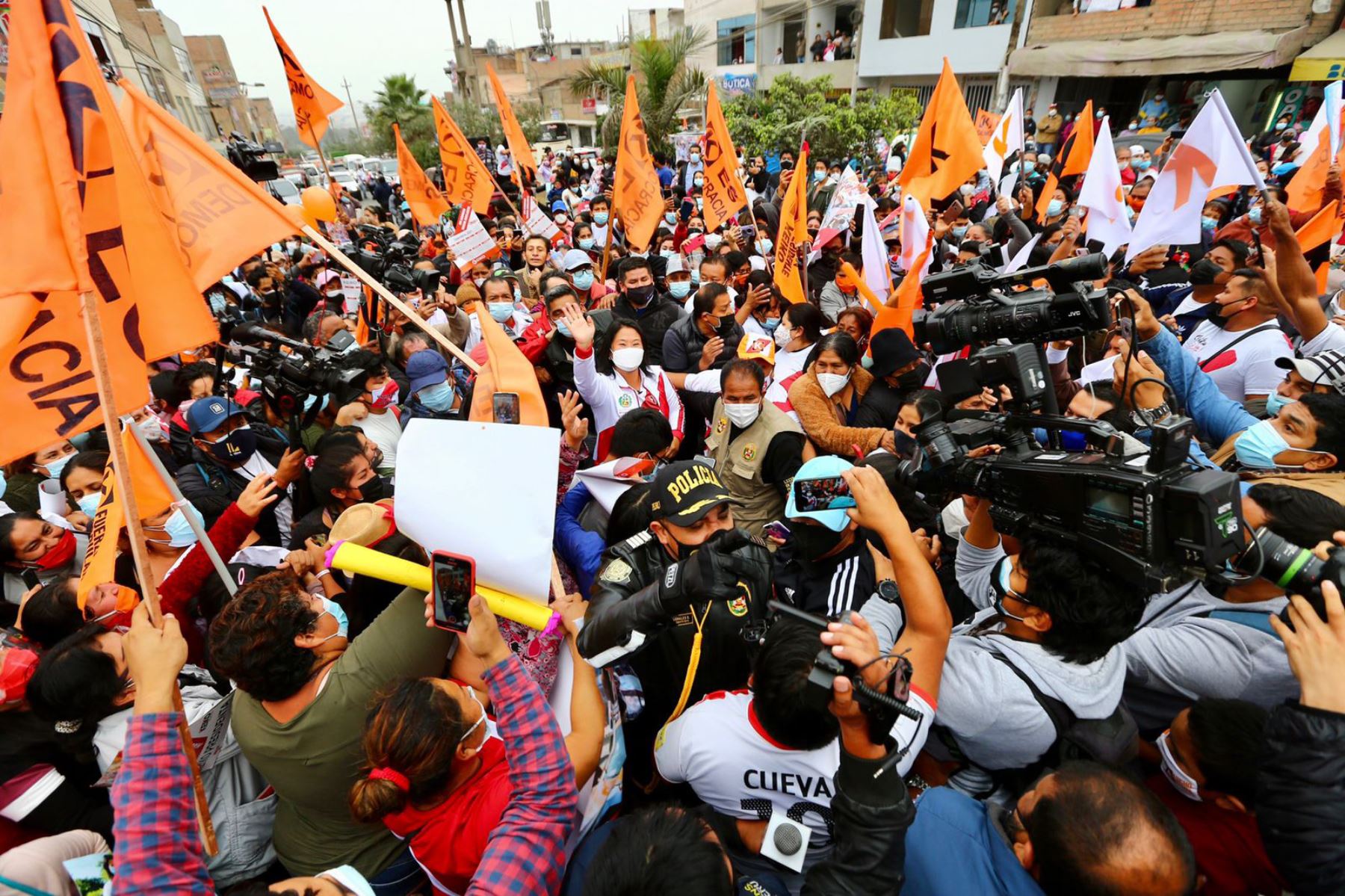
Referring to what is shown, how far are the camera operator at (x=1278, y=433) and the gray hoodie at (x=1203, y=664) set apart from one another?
0.67 metres

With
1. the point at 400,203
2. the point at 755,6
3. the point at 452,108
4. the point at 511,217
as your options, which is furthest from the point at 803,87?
the point at 452,108

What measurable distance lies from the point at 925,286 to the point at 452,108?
47024 mm

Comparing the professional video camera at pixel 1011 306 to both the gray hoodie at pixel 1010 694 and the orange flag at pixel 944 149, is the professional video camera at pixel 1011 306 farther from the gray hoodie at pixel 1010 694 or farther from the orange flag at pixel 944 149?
the orange flag at pixel 944 149

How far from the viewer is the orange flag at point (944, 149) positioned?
5434mm

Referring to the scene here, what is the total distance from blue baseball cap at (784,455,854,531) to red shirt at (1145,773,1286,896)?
1.27m

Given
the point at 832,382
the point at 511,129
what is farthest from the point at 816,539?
the point at 511,129

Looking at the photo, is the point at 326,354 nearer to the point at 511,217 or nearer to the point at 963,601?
the point at 963,601

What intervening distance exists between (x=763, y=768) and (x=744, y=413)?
2081 mm

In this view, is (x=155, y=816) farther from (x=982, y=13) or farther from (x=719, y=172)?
(x=982, y=13)

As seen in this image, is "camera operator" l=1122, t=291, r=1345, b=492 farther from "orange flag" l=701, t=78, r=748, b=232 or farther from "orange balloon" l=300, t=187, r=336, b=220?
"orange balloon" l=300, t=187, r=336, b=220

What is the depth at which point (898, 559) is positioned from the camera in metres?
1.80

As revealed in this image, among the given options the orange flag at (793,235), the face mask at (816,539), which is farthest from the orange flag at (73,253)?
the orange flag at (793,235)

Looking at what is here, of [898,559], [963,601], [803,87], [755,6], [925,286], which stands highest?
[755,6]

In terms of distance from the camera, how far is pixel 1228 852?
5.08ft
